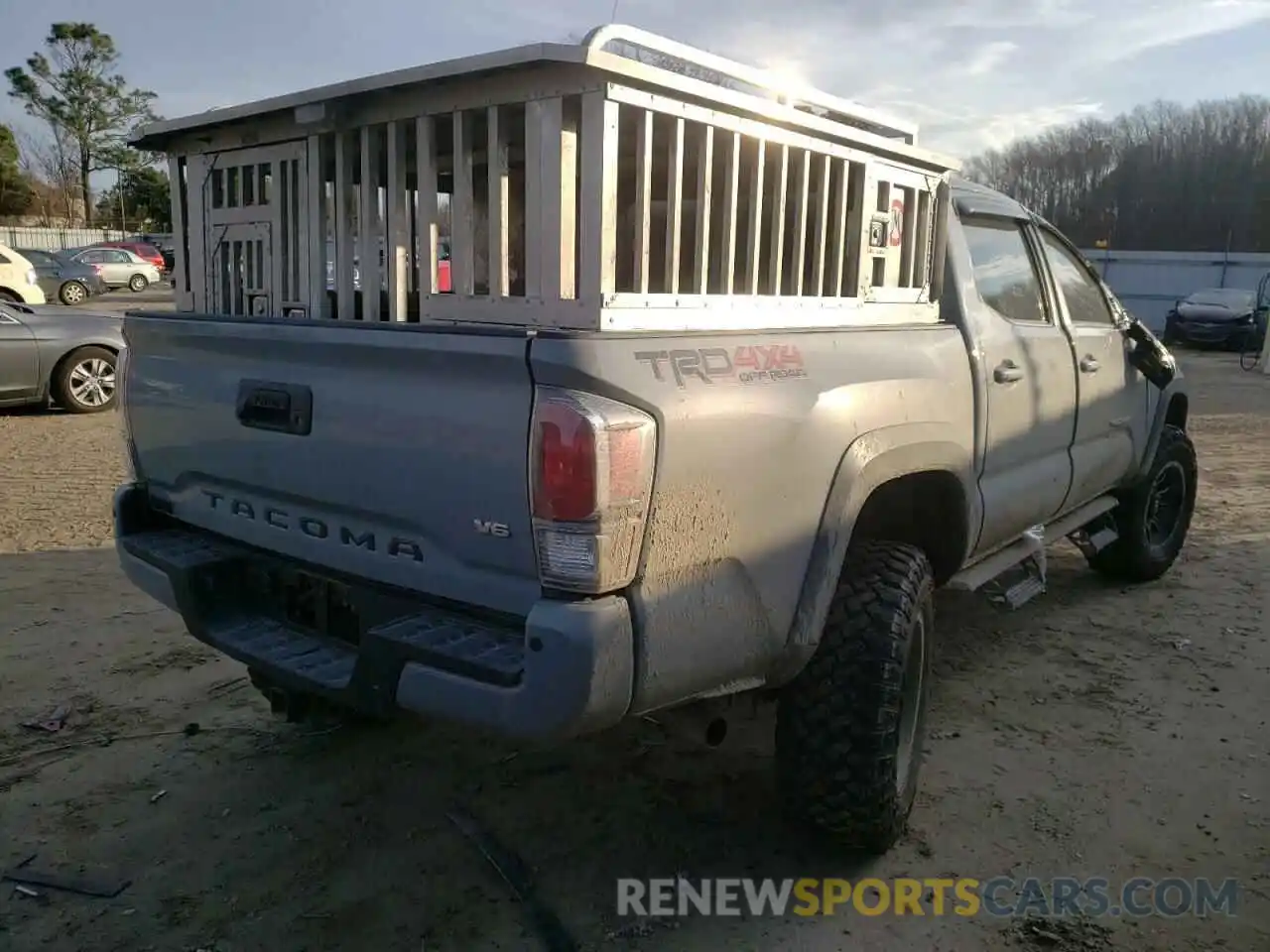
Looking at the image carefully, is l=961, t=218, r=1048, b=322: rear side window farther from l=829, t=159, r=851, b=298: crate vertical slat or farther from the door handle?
l=829, t=159, r=851, b=298: crate vertical slat

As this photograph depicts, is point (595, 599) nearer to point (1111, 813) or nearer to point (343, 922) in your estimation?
point (343, 922)

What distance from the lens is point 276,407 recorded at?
272cm

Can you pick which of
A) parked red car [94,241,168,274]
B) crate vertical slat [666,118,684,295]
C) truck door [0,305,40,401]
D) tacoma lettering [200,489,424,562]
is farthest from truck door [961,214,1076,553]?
parked red car [94,241,168,274]

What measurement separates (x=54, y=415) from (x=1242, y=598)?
10374 mm

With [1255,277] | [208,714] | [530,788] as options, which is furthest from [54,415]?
[1255,277]

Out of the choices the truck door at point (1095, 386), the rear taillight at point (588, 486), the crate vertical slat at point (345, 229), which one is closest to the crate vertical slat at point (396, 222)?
the crate vertical slat at point (345, 229)

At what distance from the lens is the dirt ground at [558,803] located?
8.88 feet

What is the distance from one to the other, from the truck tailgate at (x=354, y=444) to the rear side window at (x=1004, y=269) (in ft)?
7.31

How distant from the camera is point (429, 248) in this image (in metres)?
2.70

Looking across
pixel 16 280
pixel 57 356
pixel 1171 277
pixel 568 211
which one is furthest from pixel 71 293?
pixel 1171 277

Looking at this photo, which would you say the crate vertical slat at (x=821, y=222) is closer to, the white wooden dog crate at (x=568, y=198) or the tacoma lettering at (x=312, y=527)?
the white wooden dog crate at (x=568, y=198)

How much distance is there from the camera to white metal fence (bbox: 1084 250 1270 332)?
3070 cm

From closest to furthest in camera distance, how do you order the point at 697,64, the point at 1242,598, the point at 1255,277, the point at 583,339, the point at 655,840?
the point at 583,339
the point at 697,64
the point at 655,840
the point at 1242,598
the point at 1255,277

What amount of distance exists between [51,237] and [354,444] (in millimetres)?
48799
